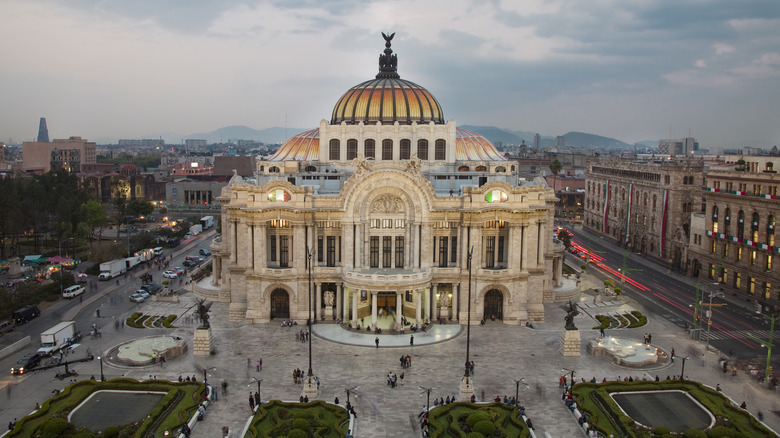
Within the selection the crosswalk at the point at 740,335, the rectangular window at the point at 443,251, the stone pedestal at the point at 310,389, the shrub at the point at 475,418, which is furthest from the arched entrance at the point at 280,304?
the crosswalk at the point at 740,335

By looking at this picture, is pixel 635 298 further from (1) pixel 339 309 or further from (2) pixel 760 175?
(1) pixel 339 309

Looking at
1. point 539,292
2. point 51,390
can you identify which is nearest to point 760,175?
point 539,292

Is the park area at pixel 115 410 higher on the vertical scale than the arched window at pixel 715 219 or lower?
lower

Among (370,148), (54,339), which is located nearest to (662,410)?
(370,148)

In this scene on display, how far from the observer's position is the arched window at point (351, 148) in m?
85.1

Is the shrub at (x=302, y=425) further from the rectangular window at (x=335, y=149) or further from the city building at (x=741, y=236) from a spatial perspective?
the city building at (x=741, y=236)

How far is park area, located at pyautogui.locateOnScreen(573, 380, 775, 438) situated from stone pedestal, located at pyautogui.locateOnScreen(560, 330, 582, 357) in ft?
28.1

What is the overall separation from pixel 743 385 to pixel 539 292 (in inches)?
961

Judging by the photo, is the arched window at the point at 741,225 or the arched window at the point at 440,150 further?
the arched window at the point at 741,225

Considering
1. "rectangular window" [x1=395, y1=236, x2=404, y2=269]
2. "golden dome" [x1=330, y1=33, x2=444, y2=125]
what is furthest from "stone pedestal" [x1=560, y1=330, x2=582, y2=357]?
"golden dome" [x1=330, y1=33, x2=444, y2=125]

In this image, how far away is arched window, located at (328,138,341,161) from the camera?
3366 inches

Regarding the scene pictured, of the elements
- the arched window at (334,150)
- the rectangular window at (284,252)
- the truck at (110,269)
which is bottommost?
the truck at (110,269)

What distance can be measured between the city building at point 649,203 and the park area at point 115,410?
86009mm

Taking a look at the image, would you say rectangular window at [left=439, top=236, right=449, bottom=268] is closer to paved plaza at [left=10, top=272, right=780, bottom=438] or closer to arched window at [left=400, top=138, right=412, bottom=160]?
paved plaza at [left=10, top=272, right=780, bottom=438]
